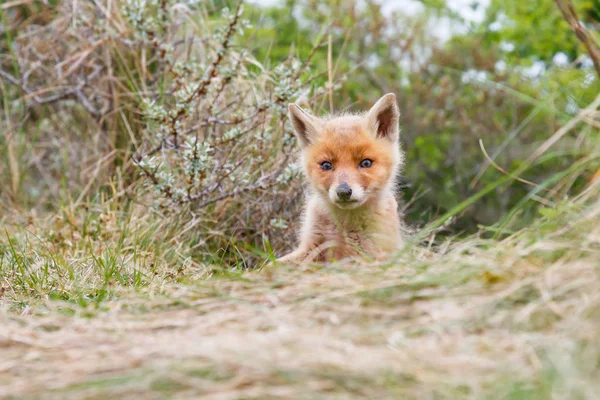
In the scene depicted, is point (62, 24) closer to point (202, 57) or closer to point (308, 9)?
point (202, 57)

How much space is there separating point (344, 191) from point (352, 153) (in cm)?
41

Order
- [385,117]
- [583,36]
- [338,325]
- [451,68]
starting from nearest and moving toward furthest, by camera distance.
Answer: [338,325] < [583,36] < [385,117] < [451,68]

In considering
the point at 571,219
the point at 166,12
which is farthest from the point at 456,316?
the point at 166,12

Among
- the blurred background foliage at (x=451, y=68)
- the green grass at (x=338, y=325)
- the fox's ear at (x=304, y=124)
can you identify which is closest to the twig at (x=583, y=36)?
the green grass at (x=338, y=325)

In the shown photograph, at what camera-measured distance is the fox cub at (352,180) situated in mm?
4777

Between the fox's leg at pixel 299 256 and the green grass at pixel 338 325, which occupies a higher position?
the green grass at pixel 338 325

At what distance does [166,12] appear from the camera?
6547mm

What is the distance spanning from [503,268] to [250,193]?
3.44 metres

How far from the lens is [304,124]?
5195 millimetres

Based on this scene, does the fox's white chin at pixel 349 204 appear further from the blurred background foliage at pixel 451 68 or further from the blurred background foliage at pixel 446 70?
the blurred background foliage at pixel 451 68

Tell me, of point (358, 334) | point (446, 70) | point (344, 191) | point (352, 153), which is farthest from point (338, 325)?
point (446, 70)

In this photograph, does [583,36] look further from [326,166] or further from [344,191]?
[326,166]

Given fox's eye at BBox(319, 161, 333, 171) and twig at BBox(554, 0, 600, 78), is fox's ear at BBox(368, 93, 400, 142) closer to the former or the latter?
fox's eye at BBox(319, 161, 333, 171)

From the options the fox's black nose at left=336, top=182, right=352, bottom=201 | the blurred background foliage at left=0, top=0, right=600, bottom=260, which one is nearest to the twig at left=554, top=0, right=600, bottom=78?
the fox's black nose at left=336, top=182, right=352, bottom=201
